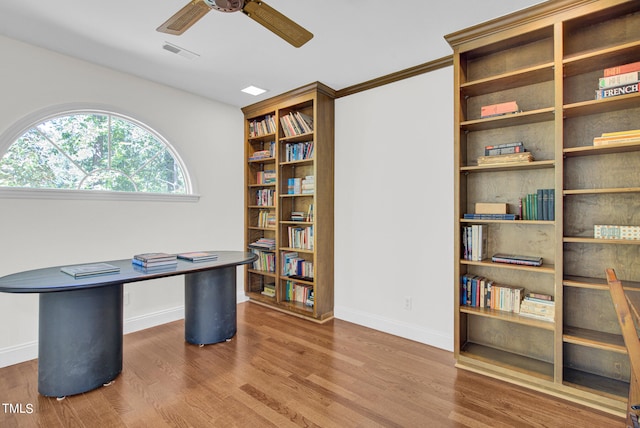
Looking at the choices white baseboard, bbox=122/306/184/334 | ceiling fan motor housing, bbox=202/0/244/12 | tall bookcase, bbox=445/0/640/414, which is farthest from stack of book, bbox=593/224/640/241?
white baseboard, bbox=122/306/184/334

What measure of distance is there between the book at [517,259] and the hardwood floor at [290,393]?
833 mm

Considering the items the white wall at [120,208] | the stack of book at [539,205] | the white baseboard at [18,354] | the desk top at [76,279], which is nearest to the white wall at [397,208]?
the stack of book at [539,205]

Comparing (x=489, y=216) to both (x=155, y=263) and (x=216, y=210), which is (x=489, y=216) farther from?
(x=216, y=210)

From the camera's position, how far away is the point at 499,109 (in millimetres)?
2256

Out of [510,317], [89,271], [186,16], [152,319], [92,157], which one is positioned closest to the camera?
[186,16]

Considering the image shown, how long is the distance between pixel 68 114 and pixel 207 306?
2097 mm

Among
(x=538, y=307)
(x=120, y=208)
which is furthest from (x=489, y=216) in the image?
(x=120, y=208)

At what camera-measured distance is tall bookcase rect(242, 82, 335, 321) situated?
339cm

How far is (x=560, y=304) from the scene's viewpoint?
1997 millimetres

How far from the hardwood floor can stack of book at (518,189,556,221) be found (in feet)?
3.80

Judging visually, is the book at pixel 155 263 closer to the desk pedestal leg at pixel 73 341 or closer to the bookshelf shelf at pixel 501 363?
the desk pedestal leg at pixel 73 341

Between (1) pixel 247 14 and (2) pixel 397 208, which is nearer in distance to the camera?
(1) pixel 247 14

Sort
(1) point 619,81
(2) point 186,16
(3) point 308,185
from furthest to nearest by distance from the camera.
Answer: (3) point 308,185, (1) point 619,81, (2) point 186,16

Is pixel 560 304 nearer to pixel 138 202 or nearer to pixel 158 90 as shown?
pixel 138 202
